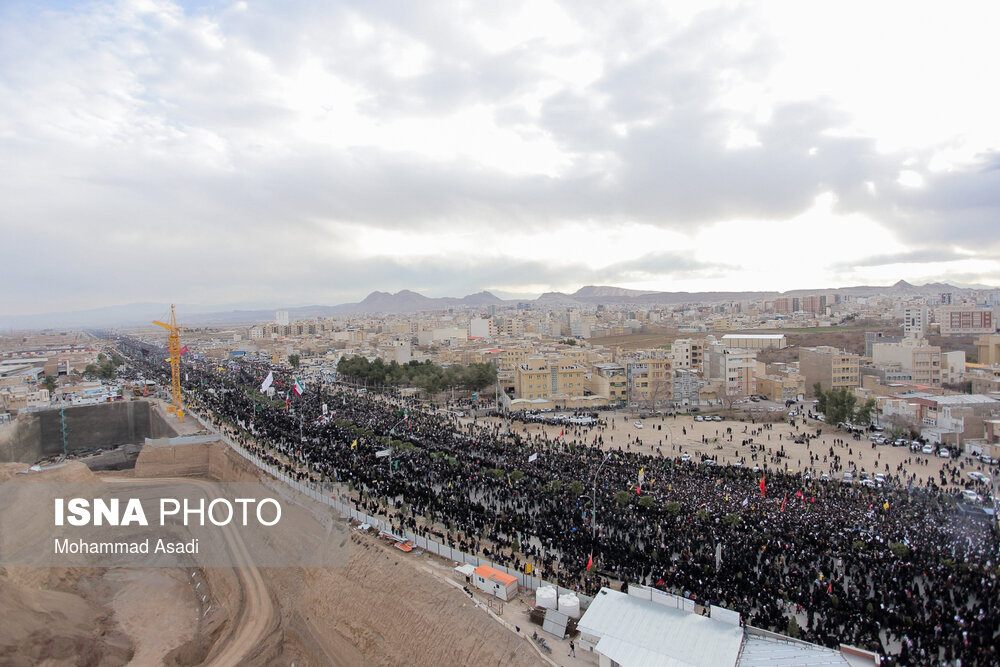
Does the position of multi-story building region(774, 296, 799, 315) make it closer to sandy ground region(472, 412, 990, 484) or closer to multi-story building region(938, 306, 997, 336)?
multi-story building region(938, 306, 997, 336)

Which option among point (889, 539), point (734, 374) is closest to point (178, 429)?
point (889, 539)

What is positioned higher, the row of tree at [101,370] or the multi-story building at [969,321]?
the multi-story building at [969,321]

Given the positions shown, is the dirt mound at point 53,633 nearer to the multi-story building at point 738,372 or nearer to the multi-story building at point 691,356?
the multi-story building at point 738,372

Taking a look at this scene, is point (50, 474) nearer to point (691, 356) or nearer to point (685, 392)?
point (685, 392)

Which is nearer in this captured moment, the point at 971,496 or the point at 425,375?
the point at 971,496

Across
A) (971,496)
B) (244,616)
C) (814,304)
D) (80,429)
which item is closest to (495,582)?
(244,616)

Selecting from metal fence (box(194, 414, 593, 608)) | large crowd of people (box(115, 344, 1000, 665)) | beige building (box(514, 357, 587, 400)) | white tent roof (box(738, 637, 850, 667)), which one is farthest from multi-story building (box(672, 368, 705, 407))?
white tent roof (box(738, 637, 850, 667))

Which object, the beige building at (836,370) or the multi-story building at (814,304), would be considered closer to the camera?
the beige building at (836,370)

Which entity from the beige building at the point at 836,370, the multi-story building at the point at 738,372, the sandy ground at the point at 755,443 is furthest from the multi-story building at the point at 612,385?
the beige building at the point at 836,370
